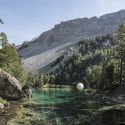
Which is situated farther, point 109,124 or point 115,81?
point 115,81

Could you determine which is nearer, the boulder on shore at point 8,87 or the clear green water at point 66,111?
the clear green water at point 66,111

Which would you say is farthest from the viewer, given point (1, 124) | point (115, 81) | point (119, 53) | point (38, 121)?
point (115, 81)

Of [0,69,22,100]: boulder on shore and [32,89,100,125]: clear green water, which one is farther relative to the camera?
[0,69,22,100]: boulder on shore

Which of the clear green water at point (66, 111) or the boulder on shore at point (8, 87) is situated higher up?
the boulder on shore at point (8, 87)

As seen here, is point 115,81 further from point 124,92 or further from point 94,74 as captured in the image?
point 94,74

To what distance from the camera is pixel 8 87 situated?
81062mm

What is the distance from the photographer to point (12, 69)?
11262 centimetres

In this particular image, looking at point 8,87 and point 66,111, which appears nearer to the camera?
point 66,111

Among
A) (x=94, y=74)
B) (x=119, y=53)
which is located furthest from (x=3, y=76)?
(x=94, y=74)

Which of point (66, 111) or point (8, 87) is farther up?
point (8, 87)

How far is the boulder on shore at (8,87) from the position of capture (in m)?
78.6

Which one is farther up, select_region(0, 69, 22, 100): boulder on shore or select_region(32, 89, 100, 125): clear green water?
select_region(0, 69, 22, 100): boulder on shore

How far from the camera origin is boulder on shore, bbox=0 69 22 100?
7862 cm

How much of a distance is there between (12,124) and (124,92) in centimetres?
5200
